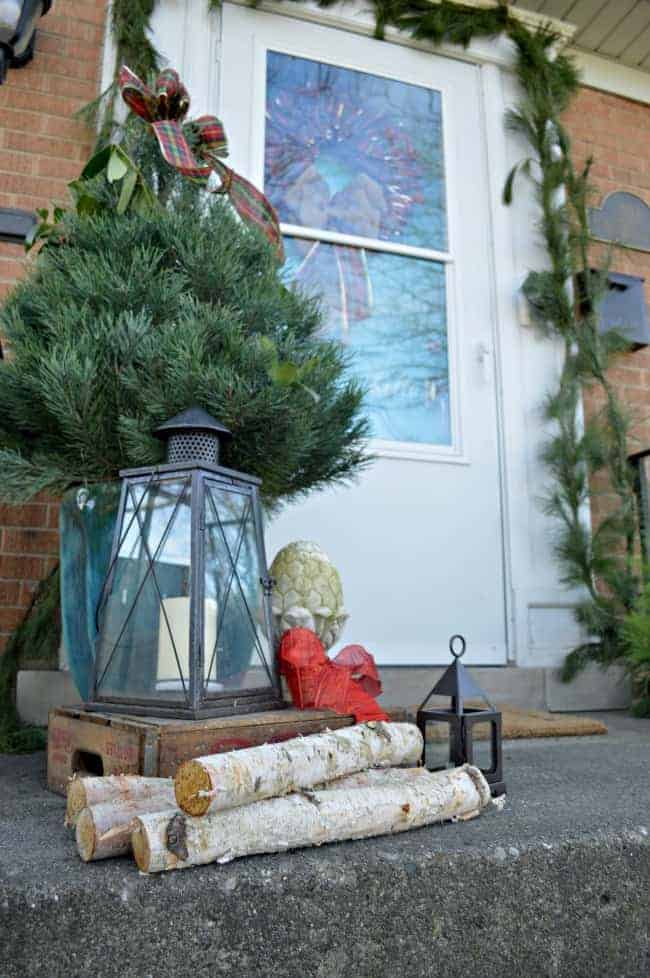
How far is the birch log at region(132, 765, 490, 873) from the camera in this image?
729mm

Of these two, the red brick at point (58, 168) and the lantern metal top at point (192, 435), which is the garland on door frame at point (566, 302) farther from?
the lantern metal top at point (192, 435)

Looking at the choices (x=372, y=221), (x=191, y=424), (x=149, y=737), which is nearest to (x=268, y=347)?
(x=191, y=424)

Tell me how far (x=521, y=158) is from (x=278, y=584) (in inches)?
93.3

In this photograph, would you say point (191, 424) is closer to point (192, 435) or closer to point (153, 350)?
point (192, 435)

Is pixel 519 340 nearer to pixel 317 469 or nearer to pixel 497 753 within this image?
pixel 317 469

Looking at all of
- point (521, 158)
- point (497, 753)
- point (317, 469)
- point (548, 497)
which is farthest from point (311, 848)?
point (521, 158)

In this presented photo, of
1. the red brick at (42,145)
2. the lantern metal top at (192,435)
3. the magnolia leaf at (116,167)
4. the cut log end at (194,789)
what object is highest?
the red brick at (42,145)

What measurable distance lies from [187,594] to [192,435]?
281 mm

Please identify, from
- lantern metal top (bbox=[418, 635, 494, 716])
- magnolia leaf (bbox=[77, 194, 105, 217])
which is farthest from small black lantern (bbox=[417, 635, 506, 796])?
magnolia leaf (bbox=[77, 194, 105, 217])

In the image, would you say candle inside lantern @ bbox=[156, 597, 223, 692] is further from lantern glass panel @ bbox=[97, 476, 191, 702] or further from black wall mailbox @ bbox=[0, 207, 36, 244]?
black wall mailbox @ bbox=[0, 207, 36, 244]

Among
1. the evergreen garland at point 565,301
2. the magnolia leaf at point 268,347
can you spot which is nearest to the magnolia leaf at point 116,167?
the magnolia leaf at point 268,347

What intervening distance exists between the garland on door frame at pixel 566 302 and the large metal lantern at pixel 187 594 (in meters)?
1.59

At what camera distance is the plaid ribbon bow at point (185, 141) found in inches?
65.3

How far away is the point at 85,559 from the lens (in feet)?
4.92
